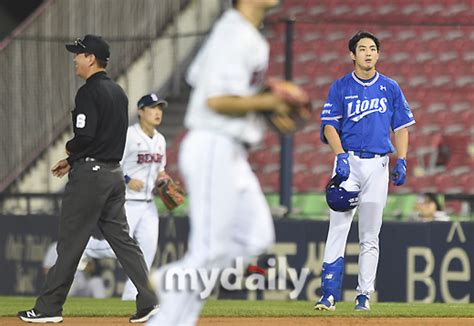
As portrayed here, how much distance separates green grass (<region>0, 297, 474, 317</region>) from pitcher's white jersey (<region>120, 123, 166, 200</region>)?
109 cm

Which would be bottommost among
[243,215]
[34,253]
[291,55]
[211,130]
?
[34,253]

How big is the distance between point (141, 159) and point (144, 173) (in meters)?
0.15

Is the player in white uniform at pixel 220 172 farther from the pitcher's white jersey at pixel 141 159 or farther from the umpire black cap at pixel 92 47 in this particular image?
the pitcher's white jersey at pixel 141 159

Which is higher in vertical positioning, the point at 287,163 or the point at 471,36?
the point at 471,36

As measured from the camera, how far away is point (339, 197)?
10000 millimetres

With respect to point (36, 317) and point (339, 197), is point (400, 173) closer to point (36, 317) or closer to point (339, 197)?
point (339, 197)

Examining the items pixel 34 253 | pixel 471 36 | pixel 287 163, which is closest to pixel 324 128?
pixel 287 163

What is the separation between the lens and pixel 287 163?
14.0m

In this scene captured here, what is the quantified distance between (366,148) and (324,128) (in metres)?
0.37

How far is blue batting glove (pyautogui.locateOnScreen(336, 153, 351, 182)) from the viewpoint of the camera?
9.90 m

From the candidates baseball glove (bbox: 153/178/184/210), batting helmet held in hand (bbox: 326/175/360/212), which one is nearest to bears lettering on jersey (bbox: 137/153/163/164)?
baseball glove (bbox: 153/178/184/210)

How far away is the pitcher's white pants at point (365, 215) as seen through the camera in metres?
10.1

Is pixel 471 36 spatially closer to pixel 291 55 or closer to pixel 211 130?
pixel 291 55

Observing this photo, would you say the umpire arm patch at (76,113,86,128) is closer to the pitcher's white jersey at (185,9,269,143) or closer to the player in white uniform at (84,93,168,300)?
the pitcher's white jersey at (185,9,269,143)
